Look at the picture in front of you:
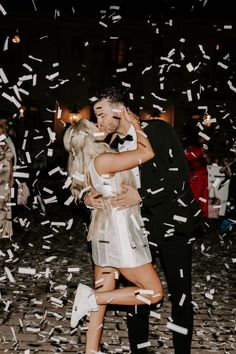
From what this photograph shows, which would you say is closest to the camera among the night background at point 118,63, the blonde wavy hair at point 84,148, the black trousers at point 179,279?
the black trousers at point 179,279

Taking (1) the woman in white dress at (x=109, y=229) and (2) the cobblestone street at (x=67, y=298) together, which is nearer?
(1) the woman in white dress at (x=109, y=229)

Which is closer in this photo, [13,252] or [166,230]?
[166,230]

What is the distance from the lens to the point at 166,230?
357 centimetres

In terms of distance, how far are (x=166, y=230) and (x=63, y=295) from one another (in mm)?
2671

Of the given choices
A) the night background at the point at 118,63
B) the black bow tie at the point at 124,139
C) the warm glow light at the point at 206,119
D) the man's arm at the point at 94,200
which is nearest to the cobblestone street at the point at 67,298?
the man's arm at the point at 94,200

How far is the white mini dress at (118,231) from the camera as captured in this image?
3660 millimetres

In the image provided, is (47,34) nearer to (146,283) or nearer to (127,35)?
(127,35)

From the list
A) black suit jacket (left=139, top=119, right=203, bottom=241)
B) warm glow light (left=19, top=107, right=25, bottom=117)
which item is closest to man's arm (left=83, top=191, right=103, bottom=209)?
black suit jacket (left=139, top=119, right=203, bottom=241)

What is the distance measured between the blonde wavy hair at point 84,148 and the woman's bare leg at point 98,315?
2.27ft

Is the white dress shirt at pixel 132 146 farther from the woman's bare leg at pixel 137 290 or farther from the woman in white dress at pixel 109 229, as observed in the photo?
the woman's bare leg at pixel 137 290

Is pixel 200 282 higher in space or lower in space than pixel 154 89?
lower

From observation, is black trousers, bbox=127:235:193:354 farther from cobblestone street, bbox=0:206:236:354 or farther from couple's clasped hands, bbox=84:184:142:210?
cobblestone street, bbox=0:206:236:354

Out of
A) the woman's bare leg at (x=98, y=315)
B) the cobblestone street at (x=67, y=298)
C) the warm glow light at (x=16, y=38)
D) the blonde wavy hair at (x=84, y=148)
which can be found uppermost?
the warm glow light at (x=16, y=38)

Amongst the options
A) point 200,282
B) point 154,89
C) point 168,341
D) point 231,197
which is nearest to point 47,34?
point 154,89
